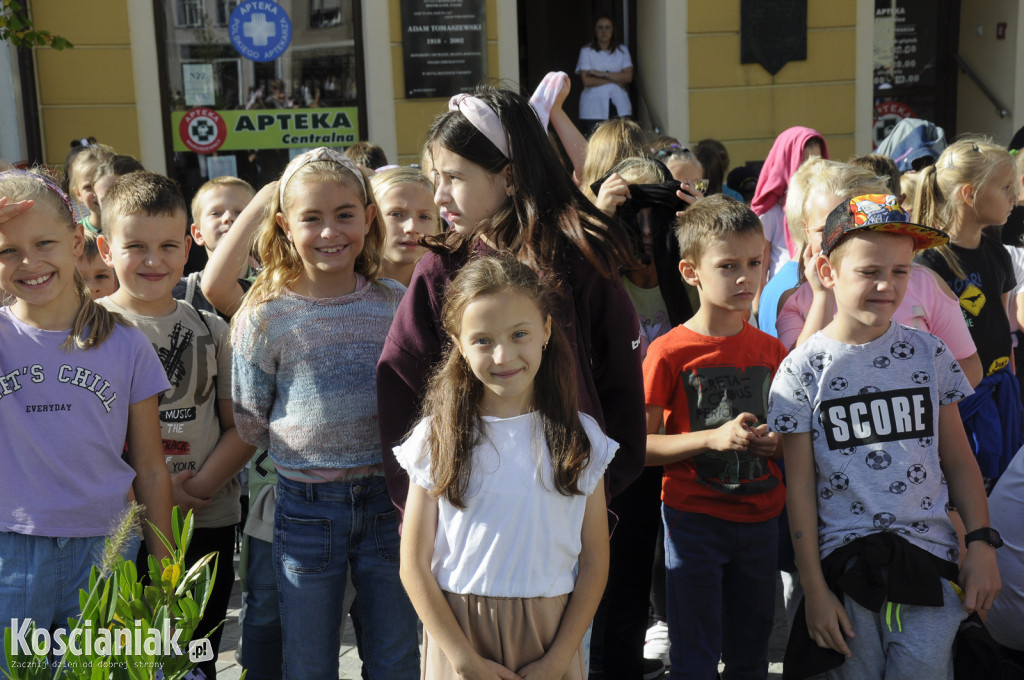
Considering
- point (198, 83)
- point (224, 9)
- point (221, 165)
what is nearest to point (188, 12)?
point (224, 9)

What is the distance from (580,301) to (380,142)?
6.29 m

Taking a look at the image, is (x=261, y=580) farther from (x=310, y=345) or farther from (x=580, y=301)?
(x=580, y=301)

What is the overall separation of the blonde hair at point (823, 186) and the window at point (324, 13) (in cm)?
557

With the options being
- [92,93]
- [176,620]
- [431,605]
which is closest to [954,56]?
[92,93]

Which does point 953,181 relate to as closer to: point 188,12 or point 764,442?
point 764,442

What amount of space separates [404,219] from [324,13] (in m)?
5.38

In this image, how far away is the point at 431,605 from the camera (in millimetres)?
2059

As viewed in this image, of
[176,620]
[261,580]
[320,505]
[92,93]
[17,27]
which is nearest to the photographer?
[176,620]

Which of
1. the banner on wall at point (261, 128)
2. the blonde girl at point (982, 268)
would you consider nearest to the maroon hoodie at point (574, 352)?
the blonde girl at point (982, 268)

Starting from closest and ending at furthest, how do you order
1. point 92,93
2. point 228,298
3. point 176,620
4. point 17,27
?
point 176,620 → point 228,298 → point 17,27 → point 92,93

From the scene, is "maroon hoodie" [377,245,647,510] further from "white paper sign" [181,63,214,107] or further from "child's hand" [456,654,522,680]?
"white paper sign" [181,63,214,107]

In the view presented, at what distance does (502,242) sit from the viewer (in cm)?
217

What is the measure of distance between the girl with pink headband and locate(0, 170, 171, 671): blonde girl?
769 millimetres

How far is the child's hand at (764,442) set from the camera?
264 centimetres
